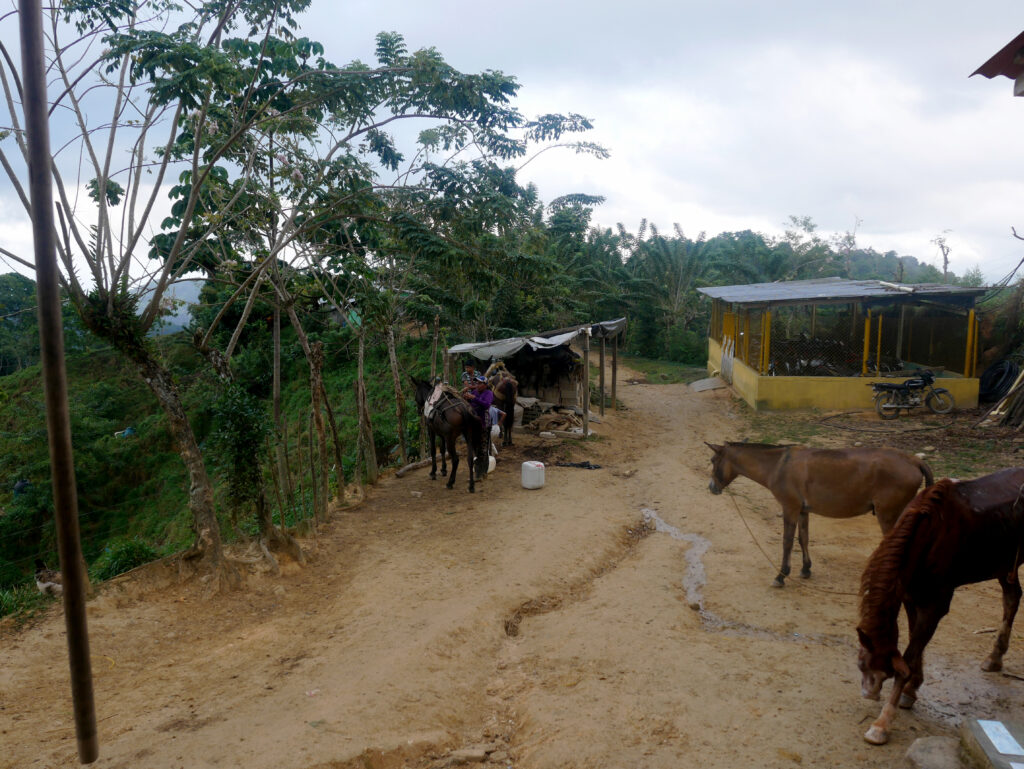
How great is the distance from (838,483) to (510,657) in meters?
3.42

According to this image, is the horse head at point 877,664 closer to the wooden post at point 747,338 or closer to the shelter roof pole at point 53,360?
the shelter roof pole at point 53,360

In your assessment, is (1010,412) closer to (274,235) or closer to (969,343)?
(969,343)

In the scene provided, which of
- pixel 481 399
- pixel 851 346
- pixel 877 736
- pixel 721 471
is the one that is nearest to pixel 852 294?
pixel 851 346

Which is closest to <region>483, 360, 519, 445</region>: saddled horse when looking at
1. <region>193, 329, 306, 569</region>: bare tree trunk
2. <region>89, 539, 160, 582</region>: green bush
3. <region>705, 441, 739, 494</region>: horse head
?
<region>193, 329, 306, 569</region>: bare tree trunk

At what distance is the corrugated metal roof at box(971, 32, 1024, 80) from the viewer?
4.02 metres

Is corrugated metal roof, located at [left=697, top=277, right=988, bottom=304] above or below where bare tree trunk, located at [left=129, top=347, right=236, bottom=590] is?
above

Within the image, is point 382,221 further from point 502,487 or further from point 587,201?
point 587,201

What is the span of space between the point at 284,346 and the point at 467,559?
900 inches

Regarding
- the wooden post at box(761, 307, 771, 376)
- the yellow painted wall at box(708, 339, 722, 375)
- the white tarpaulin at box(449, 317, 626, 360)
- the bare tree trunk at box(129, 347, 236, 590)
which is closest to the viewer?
the bare tree trunk at box(129, 347, 236, 590)

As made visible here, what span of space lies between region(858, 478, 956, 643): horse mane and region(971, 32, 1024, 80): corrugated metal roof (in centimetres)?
278

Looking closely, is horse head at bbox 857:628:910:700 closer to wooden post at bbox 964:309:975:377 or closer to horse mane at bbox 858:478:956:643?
horse mane at bbox 858:478:956:643

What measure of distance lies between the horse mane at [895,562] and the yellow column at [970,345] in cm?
1367

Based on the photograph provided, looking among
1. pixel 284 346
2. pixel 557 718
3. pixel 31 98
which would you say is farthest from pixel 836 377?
pixel 284 346

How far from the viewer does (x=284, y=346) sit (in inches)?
1109
